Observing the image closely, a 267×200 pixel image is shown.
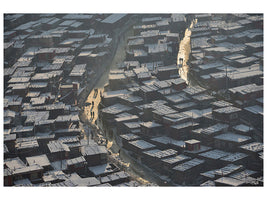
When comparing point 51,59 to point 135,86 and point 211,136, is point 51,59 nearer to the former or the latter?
point 135,86

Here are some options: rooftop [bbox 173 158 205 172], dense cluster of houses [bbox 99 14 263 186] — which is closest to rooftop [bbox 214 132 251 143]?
dense cluster of houses [bbox 99 14 263 186]

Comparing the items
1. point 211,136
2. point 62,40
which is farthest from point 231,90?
point 62,40

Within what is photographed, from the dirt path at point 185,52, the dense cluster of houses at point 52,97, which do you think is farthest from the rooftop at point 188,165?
the dirt path at point 185,52

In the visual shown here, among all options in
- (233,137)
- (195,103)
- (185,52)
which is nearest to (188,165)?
(233,137)

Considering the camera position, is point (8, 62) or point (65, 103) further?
point (8, 62)

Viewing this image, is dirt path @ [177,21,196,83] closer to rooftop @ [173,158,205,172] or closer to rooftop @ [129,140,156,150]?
rooftop @ [129,140,156,150]

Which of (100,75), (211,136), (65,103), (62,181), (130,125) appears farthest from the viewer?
(100,75)
